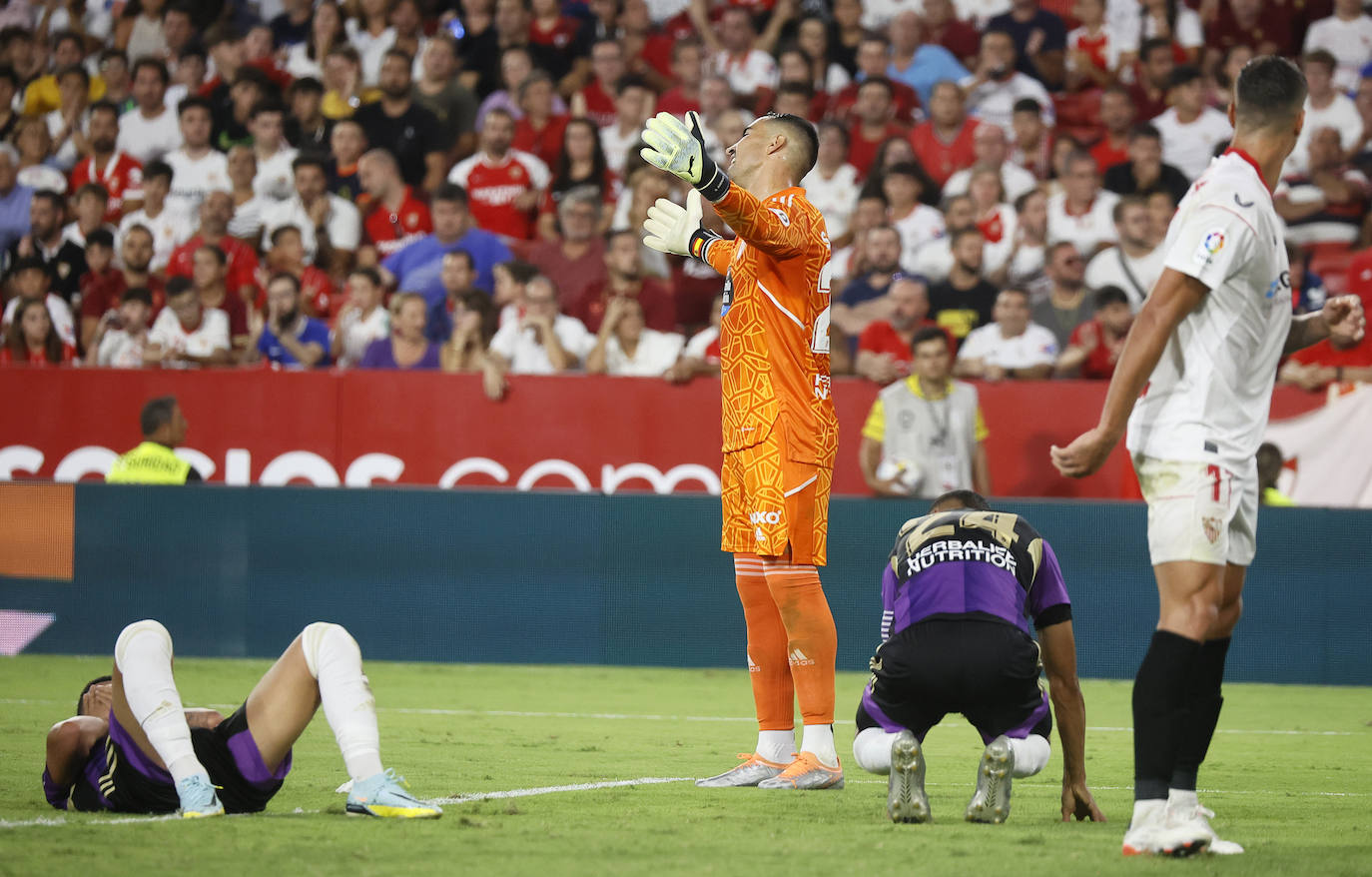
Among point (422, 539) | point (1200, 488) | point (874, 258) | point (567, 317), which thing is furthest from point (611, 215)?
point (1200, 488)

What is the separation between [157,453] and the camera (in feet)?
38.8

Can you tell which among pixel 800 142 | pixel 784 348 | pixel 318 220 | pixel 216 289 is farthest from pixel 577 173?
pixel 784 348

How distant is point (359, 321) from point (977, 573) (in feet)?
28.4

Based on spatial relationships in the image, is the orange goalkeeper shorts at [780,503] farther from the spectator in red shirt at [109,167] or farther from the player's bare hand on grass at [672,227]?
the spectator in red shirt at [109,167]

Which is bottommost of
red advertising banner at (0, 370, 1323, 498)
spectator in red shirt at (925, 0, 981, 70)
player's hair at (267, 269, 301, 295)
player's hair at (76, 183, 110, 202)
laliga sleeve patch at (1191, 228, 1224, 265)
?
red advertising banner at (0, 370, 1323, 498)

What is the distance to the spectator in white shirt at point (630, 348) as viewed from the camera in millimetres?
12586

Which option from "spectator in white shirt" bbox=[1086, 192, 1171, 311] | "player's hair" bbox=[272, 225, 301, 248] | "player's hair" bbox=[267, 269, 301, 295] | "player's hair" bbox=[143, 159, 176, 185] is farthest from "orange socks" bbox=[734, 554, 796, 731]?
"player's hair" bbox=[143, 159, 176, 185]

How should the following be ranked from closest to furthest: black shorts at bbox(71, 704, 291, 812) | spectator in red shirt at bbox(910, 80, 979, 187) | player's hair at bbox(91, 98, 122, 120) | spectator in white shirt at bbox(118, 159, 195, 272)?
black shorts at bbox(71, 704, 291, 812) < spectator in red shirt at bbox(910, 80, 979, 187) < spectator in white shirt at bbox(118, 159, 195, 272) < player's hair at bbox(91, 98, 122, 120)

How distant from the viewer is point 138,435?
12.7 m

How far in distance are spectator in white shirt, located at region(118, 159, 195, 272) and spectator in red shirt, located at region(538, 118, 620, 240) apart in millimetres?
3398

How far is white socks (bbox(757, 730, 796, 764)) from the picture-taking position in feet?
21.1

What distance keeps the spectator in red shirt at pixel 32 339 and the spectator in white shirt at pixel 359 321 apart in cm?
244

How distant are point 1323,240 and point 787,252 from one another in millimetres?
8336

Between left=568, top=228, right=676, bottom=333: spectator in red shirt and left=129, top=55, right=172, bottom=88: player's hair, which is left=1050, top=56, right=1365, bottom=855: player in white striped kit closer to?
left=568, top=228, right=676, bottom=333: spectator in red shirt
